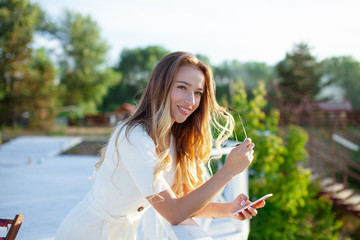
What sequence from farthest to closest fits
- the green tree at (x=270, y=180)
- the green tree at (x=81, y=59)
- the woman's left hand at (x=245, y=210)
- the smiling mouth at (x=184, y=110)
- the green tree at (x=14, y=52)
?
the green tree at (x=81, y=59) → the green tree at (x=14, y=52) → the green tree at (x=270, y=180) → the smiling mouth at (x=184, y=110) → the woman's left hand at (x=245, y=210)

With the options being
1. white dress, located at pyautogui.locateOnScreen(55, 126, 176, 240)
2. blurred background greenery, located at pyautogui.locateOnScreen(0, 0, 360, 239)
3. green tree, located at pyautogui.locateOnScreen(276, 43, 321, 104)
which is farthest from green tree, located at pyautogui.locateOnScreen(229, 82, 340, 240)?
green tree, located at pyautogui.locateOnScreen(276, 43, 321, 104)

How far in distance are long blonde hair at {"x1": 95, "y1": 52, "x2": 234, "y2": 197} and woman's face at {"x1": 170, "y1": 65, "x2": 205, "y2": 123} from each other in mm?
29

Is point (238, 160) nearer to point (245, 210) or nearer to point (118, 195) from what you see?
point (245, 210)

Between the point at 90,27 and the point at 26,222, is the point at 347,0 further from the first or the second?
the point at 90,27

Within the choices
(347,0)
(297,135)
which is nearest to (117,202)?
(297,135)

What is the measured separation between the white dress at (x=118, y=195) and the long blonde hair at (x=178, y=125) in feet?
0.18

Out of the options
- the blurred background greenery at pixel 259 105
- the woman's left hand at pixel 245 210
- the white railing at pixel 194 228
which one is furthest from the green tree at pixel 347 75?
the woman's left hand at pixel 245 210

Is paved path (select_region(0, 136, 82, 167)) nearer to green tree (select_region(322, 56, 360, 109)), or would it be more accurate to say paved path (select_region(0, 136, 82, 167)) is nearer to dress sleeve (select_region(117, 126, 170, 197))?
dress sleeve (select_region(117, 126, 170, 197))

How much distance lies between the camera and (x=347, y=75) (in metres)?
29.8

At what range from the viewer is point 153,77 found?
1.36 meters

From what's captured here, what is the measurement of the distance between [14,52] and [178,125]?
14.5 m

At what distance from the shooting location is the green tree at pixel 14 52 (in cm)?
1367

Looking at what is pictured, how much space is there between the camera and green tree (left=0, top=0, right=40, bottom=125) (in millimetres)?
13672

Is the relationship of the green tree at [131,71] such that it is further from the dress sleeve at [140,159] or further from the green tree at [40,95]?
the dress sleeve at [140,159]
